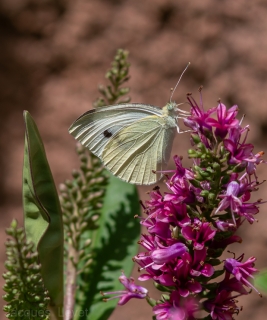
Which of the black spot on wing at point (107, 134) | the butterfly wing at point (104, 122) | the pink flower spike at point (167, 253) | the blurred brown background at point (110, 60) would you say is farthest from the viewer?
the blurred brown background at point (110, 60)

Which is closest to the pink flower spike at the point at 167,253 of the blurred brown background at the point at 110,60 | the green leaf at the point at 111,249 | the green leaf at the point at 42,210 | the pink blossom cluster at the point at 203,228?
the pink blossom cluster at the point at 203,228

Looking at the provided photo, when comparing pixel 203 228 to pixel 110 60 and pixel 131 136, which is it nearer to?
pixel 131 136

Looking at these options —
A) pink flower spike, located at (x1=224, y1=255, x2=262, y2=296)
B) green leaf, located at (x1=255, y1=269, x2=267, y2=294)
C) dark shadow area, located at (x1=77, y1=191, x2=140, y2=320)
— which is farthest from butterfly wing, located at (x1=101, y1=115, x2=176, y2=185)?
green leaf, located at (x1=255, y1=269, x2=267, y2=294)

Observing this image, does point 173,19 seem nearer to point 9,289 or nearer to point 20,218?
A: point 20,218

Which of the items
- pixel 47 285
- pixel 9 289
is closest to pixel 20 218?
pixel 47 285

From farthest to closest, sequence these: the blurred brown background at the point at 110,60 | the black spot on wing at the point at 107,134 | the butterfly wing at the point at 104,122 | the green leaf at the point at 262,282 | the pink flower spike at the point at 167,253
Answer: the blurred brown background at the point at 110,60 < the black spot on wing at the point at 107,134 < the butterfly wing at the point at 104,122 < the pink flower spike at the point at 167,253 < the green leaf at the point at 262,282

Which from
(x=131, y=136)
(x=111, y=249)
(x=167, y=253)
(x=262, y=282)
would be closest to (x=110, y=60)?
(x=131, y=136)

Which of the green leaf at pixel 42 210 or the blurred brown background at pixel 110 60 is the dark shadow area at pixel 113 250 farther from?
the blurred brown background at pixel 110 60
